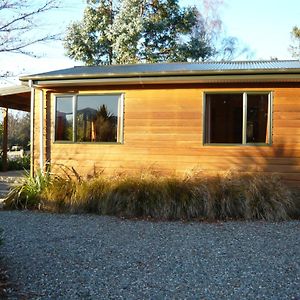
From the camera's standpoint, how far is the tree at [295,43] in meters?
29.5

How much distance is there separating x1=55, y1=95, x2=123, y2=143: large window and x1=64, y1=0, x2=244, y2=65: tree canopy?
13.3m

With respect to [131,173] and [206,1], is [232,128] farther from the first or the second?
[206,1]

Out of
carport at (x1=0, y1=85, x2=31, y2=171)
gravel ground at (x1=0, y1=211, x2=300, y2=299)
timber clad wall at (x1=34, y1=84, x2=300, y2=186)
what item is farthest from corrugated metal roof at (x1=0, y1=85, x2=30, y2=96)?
gravel ground at (x1=0, y1=211, x2=300, y2=299)

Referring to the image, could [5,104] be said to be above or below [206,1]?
below

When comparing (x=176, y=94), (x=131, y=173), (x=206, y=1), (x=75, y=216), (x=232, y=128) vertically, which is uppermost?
(x=206, y=1)

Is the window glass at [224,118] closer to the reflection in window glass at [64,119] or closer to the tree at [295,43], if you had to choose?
the reflection in window glass at [64,119]

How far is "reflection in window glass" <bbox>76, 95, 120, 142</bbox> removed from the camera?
10.4m

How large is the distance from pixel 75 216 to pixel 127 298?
4.74 m

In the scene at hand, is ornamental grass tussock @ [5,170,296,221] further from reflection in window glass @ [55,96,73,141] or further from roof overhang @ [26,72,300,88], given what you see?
roof overhang @ [26,72,300,88]

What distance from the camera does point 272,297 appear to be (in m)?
3.94

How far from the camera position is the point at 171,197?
27.7ft

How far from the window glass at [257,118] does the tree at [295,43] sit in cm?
2220

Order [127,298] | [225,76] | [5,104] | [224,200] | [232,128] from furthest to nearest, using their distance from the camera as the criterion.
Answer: [5,104]
[232,128]
[225,76]
[224,200]
[127,298]

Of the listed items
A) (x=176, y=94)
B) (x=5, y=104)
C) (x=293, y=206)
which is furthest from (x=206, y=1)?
(x=293, y=206)
